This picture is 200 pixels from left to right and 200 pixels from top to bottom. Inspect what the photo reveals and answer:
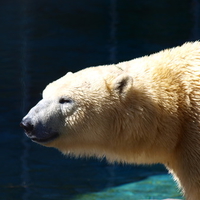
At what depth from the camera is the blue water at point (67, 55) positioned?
16.3ft

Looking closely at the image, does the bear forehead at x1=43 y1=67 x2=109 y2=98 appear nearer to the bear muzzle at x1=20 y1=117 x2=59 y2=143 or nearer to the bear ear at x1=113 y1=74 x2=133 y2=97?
the bear ear at x1=113 y1=74 x2=133 y2=97

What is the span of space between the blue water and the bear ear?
5.90ft

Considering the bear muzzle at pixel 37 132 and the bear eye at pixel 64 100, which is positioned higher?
the bear eye at pixel 64 100

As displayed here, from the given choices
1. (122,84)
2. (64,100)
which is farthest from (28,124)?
(122,84)

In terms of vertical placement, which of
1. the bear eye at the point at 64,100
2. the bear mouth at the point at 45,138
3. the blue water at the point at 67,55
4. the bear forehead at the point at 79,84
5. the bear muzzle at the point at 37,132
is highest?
the bear forehead at the point at 79,84

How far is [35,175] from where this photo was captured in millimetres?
5086

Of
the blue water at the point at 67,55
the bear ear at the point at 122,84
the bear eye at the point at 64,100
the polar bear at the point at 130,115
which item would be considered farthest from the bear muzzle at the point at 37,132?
the blue water at the point at 67,55

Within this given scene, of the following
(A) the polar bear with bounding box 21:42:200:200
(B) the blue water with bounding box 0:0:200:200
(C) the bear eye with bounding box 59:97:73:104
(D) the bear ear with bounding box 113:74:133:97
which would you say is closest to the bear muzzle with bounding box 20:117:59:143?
(A) the polar bear with bounding box 21:42:200:200

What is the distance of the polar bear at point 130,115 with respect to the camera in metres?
3.08

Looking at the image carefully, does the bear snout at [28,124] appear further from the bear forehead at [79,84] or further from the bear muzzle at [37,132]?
the bear forehead at [79,84]

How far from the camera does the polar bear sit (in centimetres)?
308

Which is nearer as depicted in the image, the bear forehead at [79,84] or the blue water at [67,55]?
the bear forehead at [79,84]

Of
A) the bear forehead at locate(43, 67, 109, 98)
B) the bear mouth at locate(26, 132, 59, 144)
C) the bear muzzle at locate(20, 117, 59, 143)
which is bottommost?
the bear mouth at locate(26, 132, 59, 144)

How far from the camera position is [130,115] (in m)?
3.12
